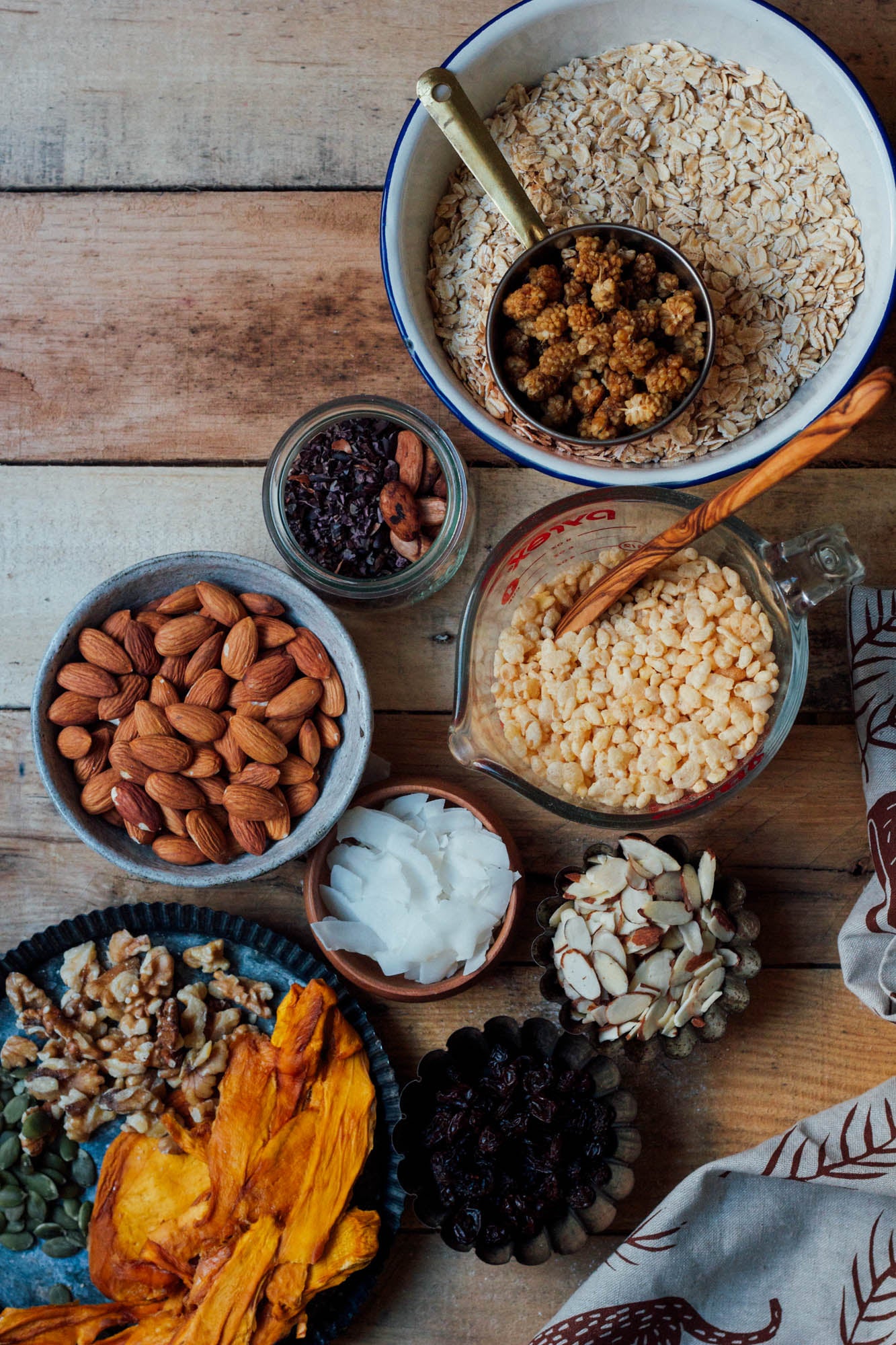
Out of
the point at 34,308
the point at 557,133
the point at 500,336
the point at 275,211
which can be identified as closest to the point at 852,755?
the point at 500,336

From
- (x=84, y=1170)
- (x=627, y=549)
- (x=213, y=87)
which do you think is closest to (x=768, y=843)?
(x=627, y=549)

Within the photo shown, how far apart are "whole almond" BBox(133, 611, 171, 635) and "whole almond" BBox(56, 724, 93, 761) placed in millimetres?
123

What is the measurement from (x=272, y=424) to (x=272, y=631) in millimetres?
254

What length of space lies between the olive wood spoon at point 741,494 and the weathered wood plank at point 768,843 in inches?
8.8

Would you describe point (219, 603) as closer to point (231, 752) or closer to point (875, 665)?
point (231, 752)

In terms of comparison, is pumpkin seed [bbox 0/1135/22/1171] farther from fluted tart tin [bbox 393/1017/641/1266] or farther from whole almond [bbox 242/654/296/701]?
whole almond [bbox 242/654/296/701]

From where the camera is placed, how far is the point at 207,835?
1080 millimetres

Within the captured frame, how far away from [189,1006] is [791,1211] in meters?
0.67

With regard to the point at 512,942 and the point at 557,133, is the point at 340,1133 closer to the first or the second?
the point at 512,942

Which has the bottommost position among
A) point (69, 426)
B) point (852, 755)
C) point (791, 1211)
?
point (791, 1211)

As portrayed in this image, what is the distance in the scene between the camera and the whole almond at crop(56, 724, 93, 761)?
108 centimetres

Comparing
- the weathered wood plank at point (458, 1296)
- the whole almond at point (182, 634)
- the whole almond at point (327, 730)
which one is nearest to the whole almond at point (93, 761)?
the whole almond at point (182, 634)

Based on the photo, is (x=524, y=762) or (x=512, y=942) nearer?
(x=524, y=762)

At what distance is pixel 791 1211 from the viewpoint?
112 cm
